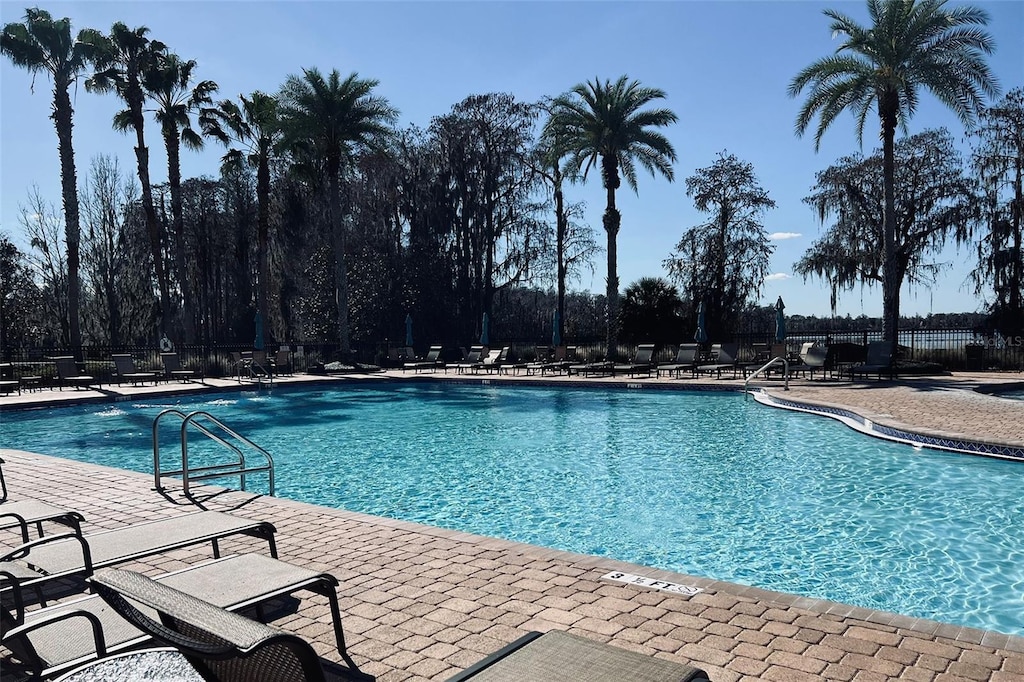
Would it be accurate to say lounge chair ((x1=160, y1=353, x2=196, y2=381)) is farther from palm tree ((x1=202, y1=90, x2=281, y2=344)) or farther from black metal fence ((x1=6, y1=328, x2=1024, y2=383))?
palm tree ((x1=202, y1=90, x2=281, y2=344))

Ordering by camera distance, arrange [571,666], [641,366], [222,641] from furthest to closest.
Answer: [641,366], [571,666], [222,641]

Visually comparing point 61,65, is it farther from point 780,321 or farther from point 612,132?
point 780,321

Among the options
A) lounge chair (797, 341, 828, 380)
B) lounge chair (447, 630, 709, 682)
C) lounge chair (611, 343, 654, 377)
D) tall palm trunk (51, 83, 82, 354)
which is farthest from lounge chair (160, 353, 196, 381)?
lounge chair (447, 630, 709, 682)

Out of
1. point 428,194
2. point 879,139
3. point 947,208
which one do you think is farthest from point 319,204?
point 947,208

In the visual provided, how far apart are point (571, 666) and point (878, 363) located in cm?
1753

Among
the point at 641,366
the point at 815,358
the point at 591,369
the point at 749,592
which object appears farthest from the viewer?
the point at 591,369

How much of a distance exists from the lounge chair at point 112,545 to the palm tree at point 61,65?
73.8 feet

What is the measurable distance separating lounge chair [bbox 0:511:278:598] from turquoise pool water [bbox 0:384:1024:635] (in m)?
3.19

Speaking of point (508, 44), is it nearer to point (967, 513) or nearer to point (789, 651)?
point (967, 513)

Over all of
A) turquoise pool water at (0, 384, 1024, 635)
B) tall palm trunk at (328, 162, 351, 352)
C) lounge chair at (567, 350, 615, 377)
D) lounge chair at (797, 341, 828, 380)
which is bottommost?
turquoise pool water at (0, 384, 1024, 635)

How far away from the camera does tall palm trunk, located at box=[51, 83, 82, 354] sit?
77.9 ft

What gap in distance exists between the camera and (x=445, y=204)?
3497 centimetres

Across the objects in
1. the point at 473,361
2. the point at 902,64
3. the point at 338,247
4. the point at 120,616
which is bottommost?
the point at 120,616

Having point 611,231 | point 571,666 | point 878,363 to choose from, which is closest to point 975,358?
point 878,363
